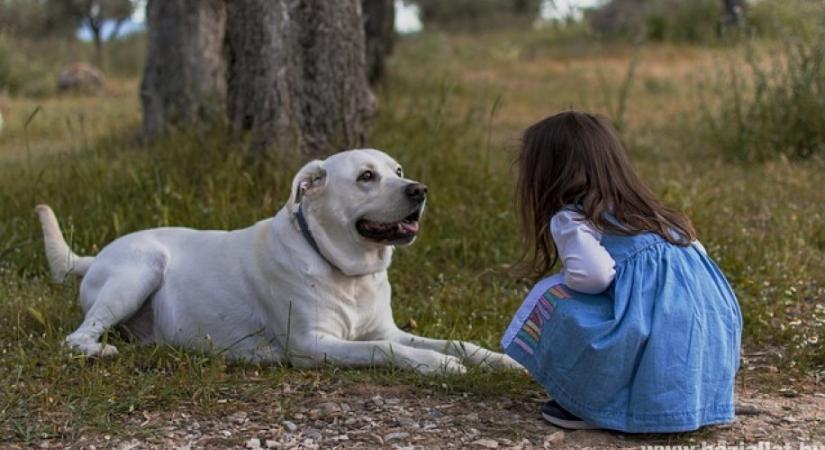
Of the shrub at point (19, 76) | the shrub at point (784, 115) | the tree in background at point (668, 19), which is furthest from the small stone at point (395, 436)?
the tree in background at point (668, 19)

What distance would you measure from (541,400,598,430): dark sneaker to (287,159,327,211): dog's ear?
1.34 meters

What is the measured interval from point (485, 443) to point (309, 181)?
4.67 feet

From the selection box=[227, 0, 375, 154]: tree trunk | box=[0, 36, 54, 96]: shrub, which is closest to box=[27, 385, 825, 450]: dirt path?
box=[227, 0, 375, 154]: tree trunk

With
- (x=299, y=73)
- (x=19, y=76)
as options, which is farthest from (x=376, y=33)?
(x=299, y=73)

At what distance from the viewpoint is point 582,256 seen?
11.7ft

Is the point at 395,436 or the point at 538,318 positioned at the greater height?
the point at 538,318

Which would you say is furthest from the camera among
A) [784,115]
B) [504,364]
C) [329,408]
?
[784,115]

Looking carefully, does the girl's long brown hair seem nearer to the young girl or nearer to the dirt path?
the young girl

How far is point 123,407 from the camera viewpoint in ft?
12.8

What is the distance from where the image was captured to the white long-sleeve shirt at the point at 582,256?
3574mm

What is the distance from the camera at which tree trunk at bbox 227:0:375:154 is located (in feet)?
21.8

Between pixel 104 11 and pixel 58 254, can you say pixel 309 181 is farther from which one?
pixel 104 11

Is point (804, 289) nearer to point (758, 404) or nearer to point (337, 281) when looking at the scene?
point (758, 404)

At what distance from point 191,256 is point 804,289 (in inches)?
122
